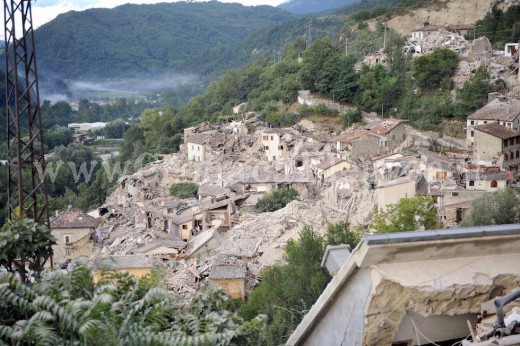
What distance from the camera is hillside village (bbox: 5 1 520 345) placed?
Answer: 264 centimetres

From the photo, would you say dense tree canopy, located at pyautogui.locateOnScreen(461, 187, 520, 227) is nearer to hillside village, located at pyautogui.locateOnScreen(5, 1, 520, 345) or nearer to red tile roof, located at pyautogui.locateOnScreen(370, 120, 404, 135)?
hillside village, located at pyautogui.locateOnScreen(5, 1, 520, 345)

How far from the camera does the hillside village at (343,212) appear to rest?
2643mm

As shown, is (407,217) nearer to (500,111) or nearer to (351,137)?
(500,111)

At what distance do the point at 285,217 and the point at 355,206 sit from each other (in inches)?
70.6

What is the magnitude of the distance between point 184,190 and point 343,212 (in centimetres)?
781

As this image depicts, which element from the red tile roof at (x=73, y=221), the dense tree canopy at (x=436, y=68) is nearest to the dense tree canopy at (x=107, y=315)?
the red tile roof at (x=73, y=221)

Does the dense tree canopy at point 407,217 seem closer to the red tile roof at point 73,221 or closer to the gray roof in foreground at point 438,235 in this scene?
the red tile roof at point 73,221

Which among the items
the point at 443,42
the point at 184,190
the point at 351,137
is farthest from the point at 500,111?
the point at 184,190

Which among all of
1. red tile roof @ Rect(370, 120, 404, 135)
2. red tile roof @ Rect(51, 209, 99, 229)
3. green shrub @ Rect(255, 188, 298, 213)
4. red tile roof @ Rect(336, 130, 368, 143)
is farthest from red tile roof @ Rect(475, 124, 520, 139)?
red tile roof @ Rect(51, 209, 99, 229)

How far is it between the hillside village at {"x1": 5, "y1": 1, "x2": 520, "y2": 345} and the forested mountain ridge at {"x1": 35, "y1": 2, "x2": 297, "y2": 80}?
207 feet

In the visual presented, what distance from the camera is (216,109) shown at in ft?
115

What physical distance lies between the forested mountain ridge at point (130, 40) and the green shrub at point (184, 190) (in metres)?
65.2

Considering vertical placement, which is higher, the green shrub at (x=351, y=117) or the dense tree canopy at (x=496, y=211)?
the green shrub at (x=351, y=117)

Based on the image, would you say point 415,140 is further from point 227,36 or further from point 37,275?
point 227,36
